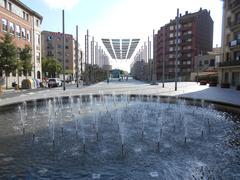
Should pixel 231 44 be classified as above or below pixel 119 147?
above

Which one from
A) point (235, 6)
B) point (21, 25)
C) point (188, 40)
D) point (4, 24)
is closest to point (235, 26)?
point (235, 6)

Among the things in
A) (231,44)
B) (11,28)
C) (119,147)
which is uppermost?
(11,28)

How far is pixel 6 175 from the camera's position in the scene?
6.18 metres

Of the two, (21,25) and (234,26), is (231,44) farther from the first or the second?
(21,25)

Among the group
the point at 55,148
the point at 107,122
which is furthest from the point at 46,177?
the point at 107,122

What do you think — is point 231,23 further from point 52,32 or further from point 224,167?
point 52,32

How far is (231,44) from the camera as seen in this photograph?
46281 millimetres

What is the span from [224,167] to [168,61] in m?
97.3

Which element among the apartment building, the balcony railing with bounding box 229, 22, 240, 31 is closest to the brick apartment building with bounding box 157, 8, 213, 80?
the apartment building

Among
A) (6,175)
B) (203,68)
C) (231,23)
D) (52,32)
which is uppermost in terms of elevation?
(52,32)

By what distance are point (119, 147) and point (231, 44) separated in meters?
44.2

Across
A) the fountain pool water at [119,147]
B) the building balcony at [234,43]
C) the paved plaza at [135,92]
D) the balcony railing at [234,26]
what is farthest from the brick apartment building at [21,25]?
the balcony railing at [234,26]

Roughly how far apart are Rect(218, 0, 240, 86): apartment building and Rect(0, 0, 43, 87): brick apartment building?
37.6 meters

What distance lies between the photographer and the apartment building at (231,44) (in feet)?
149
